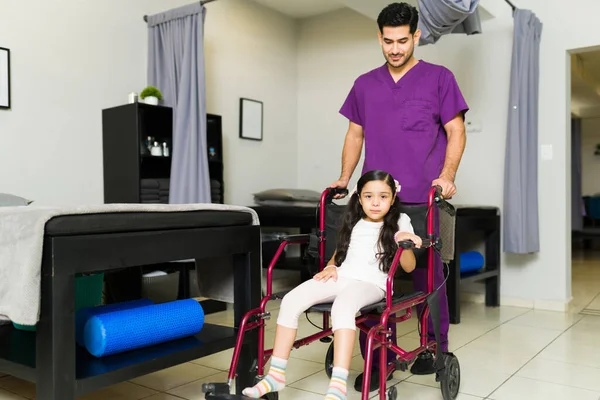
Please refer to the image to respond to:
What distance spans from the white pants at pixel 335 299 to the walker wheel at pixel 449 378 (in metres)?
0.37

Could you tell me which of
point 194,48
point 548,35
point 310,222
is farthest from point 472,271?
point 194,48

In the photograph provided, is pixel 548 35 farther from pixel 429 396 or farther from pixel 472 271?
pixel 429 396

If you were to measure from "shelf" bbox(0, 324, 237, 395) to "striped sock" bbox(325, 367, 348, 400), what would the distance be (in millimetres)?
399

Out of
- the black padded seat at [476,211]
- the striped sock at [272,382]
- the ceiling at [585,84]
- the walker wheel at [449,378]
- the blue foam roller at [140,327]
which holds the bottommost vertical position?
the walker wheel at [449,378]

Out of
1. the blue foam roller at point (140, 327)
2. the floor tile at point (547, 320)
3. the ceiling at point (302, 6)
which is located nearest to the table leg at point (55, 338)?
the blue foam roller at point (140, 327)

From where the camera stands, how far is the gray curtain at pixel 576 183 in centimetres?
767

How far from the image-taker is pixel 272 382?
1612 mm

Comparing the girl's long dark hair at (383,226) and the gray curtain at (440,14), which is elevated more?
the gray curtain at (440,14)

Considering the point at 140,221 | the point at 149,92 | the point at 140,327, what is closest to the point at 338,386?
the point at 140,327

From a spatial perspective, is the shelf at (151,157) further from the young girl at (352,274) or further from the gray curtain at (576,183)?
the gray curtain at (576,183)

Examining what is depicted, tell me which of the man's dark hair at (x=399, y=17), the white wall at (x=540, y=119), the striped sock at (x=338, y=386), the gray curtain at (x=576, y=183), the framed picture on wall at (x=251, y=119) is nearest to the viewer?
the striped sock at (x=338, y=386)

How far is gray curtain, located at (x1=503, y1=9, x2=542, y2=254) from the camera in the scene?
3.54 m

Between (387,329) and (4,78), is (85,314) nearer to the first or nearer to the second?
(387,329)

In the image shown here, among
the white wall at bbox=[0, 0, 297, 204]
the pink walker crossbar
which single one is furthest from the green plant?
the pink walker crossbar
